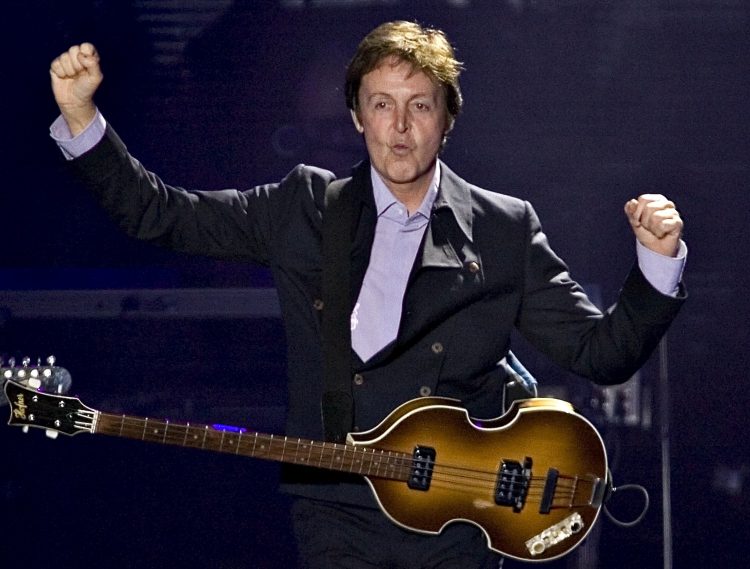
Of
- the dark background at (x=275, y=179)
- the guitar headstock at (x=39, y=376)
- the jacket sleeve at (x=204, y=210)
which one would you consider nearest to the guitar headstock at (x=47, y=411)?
the guitar headstock at (x=39, y=376)

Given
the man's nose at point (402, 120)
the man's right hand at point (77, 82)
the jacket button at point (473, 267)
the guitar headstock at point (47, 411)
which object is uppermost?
the man's right hand at point (77, 82)


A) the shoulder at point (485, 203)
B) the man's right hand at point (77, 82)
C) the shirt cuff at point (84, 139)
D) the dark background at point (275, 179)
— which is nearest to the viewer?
the man's right hand at point (77, 82)

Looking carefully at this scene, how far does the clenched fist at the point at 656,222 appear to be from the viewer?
136 inches

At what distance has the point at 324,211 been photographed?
367 cm

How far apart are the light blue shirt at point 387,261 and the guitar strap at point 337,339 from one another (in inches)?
2.0

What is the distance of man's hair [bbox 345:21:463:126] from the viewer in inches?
143

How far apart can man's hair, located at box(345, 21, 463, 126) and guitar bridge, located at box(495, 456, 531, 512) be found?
950mm

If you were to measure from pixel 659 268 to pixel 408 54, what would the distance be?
0.83 meters

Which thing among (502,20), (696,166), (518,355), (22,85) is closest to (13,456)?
(22,85)

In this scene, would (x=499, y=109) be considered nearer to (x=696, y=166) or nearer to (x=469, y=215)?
(x=696, y=166)

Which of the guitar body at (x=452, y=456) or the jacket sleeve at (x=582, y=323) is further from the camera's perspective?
the jacket sleeve at (x=582, y=323)

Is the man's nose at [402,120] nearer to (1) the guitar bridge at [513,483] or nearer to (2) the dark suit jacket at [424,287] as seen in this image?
(2) the dark suit jacket at [424,287]

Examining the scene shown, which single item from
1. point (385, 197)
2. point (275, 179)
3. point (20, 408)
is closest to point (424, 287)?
point (385, 197)

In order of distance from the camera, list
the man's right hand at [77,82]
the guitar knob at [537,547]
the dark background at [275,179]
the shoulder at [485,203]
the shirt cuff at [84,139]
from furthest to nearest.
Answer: the dark background at [275,179] → the shoulder at [485,203] → the guitar knob at [537,547] → the shirt cuff at [84,139] → the man's right hand at [77,82]
